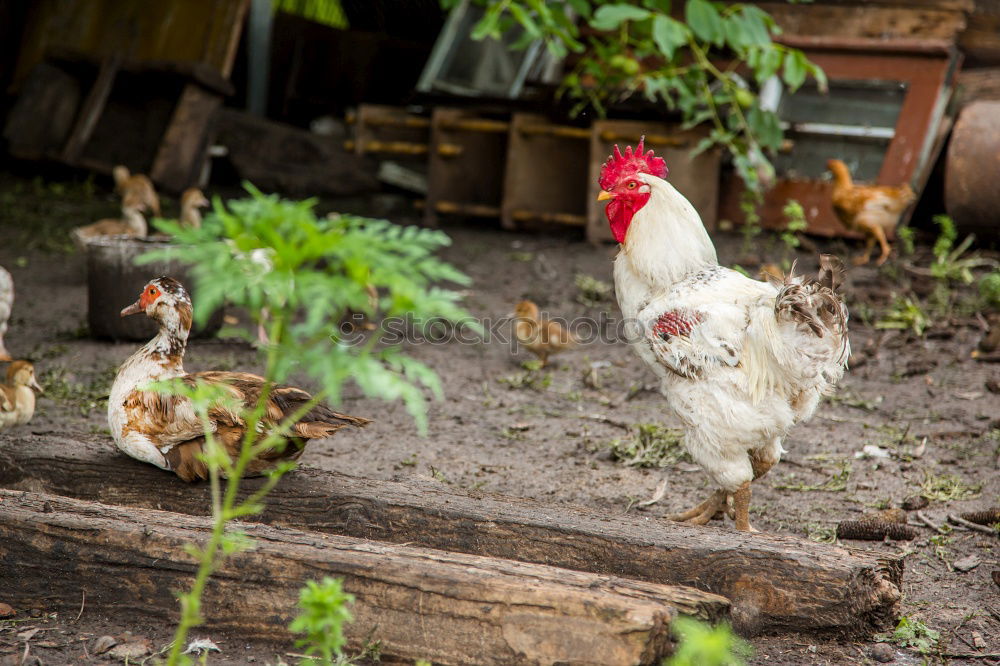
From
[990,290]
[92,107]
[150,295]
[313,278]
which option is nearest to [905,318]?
[990,290]

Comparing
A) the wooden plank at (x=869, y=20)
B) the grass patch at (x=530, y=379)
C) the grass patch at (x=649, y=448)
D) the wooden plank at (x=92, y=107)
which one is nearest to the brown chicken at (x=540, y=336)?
the grass patch at (x=530, y=379)

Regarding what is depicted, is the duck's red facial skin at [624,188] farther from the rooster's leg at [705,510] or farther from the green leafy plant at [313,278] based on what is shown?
the green leafy plant at [313,278]

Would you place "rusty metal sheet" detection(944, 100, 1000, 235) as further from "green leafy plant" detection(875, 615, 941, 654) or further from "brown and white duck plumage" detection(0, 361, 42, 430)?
"brown and white duck plumage" detection(0, 361, 42, 430)

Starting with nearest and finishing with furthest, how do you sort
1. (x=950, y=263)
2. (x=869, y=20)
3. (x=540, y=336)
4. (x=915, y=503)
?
(x=915, y=503), (x=540, y=336), (x=950, y=263), (x=869, y=20)

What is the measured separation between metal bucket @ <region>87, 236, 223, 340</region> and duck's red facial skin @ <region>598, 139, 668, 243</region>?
3.09 meters

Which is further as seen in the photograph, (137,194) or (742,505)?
(137,194)

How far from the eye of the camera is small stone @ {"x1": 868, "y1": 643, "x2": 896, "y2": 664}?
123 inches

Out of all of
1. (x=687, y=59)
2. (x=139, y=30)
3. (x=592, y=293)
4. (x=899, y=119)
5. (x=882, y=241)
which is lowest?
(x=592, y=293)

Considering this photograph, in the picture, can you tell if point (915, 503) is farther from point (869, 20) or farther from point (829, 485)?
point (869, 20)

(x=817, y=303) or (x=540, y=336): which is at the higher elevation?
(x=817, y=303)

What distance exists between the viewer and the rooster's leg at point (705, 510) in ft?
12.9

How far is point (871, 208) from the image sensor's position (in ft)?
25.9

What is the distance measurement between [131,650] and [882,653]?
2385mm

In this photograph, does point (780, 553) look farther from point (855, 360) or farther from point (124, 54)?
point (124, 54)
